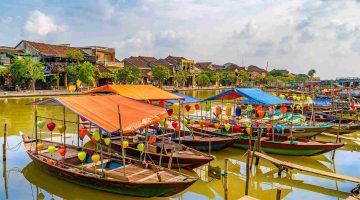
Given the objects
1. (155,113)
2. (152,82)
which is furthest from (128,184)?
(152,82)

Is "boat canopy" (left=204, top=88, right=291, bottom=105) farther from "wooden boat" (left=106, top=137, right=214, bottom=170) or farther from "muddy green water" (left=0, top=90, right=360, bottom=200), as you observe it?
"wooden boat" (left=106, top=137, right=214, bottom=170)

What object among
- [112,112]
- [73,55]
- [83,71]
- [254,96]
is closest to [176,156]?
[112,112]

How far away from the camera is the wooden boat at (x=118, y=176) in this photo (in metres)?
9.04

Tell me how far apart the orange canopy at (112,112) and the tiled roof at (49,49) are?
3904cm

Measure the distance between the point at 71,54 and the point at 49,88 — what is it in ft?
19.3

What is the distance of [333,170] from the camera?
13367 millimetres

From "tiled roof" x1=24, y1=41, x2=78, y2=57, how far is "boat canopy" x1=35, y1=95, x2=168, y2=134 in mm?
38685

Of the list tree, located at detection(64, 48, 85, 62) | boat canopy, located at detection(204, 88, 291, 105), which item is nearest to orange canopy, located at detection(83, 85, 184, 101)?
boat canopy, located at detection(204, 88, 291, 105)

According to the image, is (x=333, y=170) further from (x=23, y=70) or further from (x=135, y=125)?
(x=23, y=70)

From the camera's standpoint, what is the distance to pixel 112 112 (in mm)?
9969

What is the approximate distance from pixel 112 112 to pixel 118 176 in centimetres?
198

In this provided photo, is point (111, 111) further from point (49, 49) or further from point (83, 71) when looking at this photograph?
point (49, 49)

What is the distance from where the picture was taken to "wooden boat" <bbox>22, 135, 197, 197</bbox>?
9.04 m

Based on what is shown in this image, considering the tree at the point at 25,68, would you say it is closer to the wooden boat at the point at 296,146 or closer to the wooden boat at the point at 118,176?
the wooden boat at the point at 118,176
